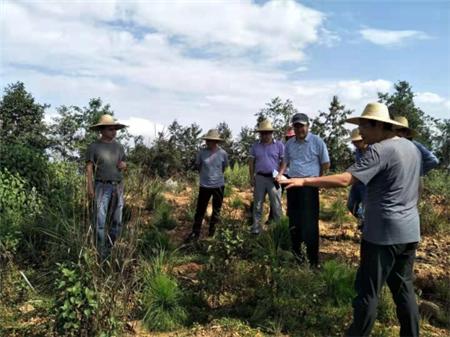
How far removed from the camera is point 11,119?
690 inches

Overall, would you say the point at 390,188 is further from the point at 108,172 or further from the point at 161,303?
the point at 108,172

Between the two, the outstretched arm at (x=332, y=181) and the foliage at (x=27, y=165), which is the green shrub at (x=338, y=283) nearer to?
the outstretched arm at (x=332, y=181)

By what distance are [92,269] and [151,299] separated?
2.31 feet

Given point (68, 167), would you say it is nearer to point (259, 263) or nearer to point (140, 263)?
point (140, 263)

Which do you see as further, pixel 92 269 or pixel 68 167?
pixel 68 167

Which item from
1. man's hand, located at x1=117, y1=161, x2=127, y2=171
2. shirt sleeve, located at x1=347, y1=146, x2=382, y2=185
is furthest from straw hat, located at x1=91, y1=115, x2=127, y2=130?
shirt sleeve, located at x1=347, y1=146, x2=382, y2=185

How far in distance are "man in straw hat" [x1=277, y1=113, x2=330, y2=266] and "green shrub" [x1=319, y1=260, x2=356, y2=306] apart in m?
0.71

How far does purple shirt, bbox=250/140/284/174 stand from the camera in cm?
659

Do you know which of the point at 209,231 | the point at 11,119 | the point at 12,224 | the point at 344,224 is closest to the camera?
the point at 12,224

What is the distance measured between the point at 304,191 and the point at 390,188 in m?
1.93

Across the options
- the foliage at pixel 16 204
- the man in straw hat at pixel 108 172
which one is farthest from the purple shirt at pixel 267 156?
the foliage at pixel 16 204

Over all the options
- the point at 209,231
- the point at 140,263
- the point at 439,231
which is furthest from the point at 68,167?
the point at 439,231

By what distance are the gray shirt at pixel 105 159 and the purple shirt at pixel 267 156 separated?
1.88 m

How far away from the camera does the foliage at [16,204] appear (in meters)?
6.23
